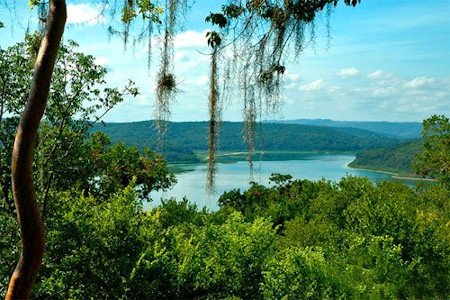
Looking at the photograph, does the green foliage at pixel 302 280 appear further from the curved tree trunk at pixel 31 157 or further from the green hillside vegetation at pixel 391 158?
the green hillside vegetation at pixel 391 158

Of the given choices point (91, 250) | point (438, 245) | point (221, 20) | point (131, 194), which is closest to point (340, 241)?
point (438, 245)

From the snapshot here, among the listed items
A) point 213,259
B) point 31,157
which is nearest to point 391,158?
point 213,259

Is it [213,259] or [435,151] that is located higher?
[435,151]

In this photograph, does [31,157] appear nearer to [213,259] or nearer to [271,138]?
[213,259]

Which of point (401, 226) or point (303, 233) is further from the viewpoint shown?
point (303, 233)

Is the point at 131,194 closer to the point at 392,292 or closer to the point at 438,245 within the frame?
the point at 392,292

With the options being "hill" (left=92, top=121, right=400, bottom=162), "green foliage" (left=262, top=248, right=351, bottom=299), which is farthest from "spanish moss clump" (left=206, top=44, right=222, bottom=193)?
"hill" (left=92, top=121, right=400, bottom=162)

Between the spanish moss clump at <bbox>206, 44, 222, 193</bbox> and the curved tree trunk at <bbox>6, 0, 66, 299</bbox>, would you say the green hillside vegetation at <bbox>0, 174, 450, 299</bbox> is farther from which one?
the curved tree trunk at <bbox>6, 0, 66, 299</bbox>
